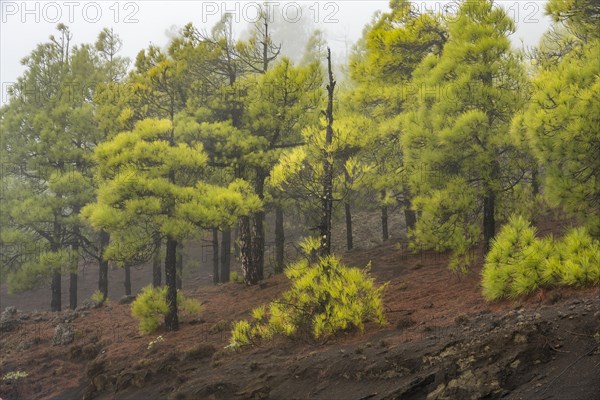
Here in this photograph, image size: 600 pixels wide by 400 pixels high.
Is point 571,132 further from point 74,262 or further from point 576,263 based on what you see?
point 74,262

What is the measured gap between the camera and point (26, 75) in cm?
1878

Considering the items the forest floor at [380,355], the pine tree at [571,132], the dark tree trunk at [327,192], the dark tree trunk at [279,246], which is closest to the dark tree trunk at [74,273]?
the forest floor at [380,355]

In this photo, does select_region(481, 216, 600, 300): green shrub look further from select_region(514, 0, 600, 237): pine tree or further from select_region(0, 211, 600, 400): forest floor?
select_region(514, 0, 600, 237): pine tree

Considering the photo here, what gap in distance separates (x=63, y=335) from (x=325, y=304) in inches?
346

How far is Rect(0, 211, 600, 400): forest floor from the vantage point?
17.3 feet

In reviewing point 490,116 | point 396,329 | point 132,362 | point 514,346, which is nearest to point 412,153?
point 490,116

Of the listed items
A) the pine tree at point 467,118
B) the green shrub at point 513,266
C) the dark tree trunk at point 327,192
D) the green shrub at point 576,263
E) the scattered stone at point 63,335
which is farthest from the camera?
the scattered stone at point 63,335

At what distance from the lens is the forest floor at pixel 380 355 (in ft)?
17.3

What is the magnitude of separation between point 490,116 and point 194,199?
6967 mm

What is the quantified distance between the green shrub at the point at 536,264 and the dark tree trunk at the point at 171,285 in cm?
692

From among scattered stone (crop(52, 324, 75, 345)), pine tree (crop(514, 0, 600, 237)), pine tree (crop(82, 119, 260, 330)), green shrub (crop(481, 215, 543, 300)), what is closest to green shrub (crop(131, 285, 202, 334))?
pine tree (crop(82, 119, 260, 330))

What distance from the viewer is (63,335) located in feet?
44.0

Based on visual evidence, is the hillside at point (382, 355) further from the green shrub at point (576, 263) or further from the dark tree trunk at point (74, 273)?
the dark tree trunk at point (74, 273)

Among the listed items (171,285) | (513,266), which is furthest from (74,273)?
(513,266)
